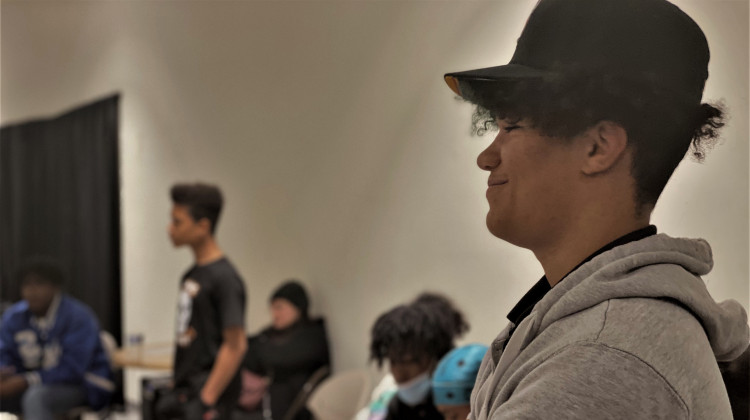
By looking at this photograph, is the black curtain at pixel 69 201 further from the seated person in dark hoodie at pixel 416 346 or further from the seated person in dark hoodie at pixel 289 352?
the seated person in dark hoodie at pixel 416 346

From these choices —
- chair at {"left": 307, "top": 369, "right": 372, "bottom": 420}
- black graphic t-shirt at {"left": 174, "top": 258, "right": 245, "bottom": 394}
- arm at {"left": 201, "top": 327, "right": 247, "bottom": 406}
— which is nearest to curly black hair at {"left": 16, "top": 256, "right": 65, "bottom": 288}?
black graphic t-shirt at {"left": 174, "top": 258, "right": 245, "bottom": 394}

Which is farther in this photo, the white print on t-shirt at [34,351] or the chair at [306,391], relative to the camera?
the white print on t-shirt at [34,351]

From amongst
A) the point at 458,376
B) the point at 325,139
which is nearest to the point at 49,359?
the point at 325,139

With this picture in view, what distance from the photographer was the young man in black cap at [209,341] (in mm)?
3623

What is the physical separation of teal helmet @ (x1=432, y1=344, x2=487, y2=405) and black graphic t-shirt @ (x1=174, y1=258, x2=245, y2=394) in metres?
1.72

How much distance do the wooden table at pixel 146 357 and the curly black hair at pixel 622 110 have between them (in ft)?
13.1

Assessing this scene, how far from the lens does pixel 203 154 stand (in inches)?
203

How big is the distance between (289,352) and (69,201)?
3.38 metres

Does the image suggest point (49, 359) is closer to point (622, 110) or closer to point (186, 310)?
point (186, 310)

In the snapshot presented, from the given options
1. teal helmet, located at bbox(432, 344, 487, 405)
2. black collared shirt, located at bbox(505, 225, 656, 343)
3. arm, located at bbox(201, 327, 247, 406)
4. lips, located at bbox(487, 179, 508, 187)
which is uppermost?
lips, located at bbox(487, 179, 508, 187)

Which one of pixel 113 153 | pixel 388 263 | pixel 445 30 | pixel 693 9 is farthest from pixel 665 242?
pixel 113 153

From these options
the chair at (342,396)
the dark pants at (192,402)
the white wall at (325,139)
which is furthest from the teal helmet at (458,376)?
the dark pants at (192,402)

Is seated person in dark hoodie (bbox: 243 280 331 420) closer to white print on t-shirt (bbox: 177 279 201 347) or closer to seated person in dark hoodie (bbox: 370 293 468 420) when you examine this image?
white print on t-shirt (bbox: 177 279 201 347)

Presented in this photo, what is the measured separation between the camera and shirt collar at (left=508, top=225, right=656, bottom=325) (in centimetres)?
97
